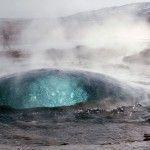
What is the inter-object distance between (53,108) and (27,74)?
38.8 inches

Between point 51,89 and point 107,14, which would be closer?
point 51,89

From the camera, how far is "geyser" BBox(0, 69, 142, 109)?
22.2 ft

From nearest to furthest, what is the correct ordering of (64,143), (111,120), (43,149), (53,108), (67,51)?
1. (43,149)
2. (64,143)
3. (111,120)
4. (53,108)
5. (67,51)

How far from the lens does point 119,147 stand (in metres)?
4.71

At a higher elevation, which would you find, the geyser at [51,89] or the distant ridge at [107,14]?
the distant ridge at [107,14]

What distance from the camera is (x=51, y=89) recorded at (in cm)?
687

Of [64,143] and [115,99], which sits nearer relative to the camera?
[64,143]

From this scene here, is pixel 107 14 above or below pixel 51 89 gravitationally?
above

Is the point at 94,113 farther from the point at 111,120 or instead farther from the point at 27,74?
the point at 27,74

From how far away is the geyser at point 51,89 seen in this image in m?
6.78

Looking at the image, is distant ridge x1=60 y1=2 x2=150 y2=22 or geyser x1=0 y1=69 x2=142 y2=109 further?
distant ridge x1=60 y1=2 x2=150 y2=22

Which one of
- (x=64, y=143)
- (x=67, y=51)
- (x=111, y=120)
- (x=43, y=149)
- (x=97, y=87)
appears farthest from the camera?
(x=67, y=51)

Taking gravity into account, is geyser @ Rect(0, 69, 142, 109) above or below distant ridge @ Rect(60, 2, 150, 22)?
below

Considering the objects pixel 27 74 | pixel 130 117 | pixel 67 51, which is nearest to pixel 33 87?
pixel 27 74
